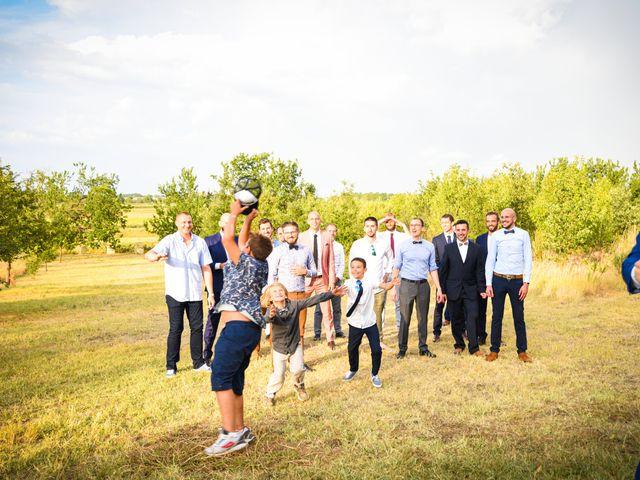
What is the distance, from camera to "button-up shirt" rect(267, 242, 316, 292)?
7.39 m

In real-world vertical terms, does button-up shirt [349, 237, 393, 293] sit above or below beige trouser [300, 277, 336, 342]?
above

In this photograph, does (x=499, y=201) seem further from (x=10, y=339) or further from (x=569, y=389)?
(x=10, y=339)

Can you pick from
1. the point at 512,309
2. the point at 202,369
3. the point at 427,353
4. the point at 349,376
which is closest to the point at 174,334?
the point at 202,369

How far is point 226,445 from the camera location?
439 centimetres

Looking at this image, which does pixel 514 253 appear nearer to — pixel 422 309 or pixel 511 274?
pixel 511 274

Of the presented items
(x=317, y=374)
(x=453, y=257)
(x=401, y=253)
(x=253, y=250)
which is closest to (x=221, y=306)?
(x=253, y=250)

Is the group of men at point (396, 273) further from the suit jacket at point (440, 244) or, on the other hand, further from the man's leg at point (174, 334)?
the suit jacket at point (440, 244)

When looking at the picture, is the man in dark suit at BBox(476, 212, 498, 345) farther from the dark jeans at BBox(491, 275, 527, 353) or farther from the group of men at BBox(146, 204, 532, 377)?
the dark jeans at BBox(491, 275, 527, 353)

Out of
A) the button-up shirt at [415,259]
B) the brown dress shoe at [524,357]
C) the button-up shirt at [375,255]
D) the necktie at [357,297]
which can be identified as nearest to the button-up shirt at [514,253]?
the button-up shirt at [415,259]

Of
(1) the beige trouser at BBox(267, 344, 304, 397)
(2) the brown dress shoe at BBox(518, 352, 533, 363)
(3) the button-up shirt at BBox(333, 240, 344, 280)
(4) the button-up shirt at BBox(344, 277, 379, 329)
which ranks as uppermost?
(3) the button-up shirt at BBox(333, 240, 344, 280)

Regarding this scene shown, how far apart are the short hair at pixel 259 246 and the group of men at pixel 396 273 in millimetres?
2072

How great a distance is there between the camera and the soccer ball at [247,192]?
4195mm

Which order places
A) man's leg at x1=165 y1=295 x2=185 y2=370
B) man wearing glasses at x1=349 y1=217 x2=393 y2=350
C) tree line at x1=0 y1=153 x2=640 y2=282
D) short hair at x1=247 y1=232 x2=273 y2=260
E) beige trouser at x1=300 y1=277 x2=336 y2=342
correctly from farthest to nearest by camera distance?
tree line at x1=0 y1=153 x2=640 y2=282, beige trouser at x1=300 y1=277 x2=336 y2=342, man wearing glasses at x1=349 y1=217 x2=393 y2=350, man's leg at x1=165 y1=295 x2=185 y2=370, short hair at x1=247 y1=232 x2=273 y2=260

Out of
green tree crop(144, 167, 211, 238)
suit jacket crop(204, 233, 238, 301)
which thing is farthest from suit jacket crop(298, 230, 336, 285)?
green tree crop(144, 167, 211, 238)
